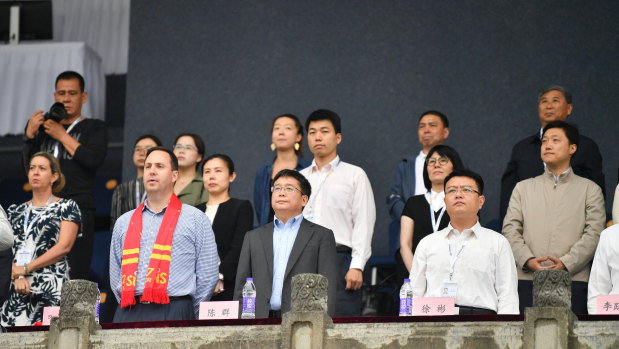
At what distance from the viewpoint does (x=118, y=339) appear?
4.82 meters

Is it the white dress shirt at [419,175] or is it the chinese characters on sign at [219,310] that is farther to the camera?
the white dress shirt at [419,175]

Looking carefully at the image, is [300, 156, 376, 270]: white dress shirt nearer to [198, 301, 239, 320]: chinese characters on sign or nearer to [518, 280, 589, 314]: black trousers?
[518, 280, 589, 314]: black trousers

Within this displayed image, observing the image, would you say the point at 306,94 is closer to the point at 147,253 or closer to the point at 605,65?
the point at 605,65

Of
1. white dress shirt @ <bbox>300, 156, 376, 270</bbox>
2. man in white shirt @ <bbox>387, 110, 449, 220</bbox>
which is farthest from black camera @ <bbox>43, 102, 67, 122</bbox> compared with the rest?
man in white shirt @ <bbox>387, 110, 449, 220</bbox>

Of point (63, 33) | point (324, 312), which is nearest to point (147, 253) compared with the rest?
point (324, 312)

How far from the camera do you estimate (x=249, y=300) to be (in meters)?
5.21

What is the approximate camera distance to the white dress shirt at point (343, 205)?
6234 millimetres

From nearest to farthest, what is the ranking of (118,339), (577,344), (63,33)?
(577,344) < (118,339) < (63,33)

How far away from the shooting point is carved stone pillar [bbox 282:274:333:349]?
4.59m

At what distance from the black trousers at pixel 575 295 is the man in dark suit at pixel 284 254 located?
3.61 ft

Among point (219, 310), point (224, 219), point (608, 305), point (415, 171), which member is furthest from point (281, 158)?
point (608, 305)

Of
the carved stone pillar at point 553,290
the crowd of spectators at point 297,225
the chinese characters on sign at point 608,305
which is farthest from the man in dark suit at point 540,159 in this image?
the carved stone pillar at point 553,290

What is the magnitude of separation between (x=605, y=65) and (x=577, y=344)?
14.1 ft

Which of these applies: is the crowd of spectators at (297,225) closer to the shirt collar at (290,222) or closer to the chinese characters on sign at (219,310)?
the shirt collar at (290,222)
